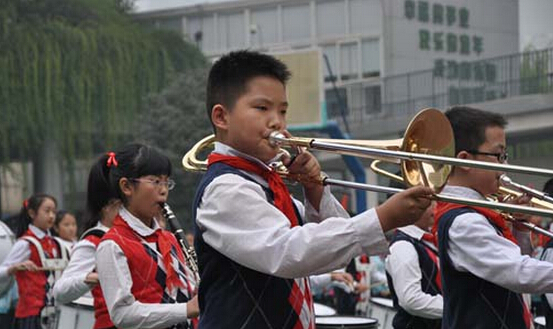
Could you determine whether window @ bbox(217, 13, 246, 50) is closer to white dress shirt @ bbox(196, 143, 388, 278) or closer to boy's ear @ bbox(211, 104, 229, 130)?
boy's ear @ bbox(211, 104, 229, 130)

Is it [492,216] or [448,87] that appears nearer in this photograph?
[492,216]

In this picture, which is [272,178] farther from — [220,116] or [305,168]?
[220,116]

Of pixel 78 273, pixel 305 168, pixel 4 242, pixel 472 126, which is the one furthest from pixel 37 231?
pixel 305 168

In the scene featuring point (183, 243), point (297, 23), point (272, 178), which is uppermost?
point (297, 23)

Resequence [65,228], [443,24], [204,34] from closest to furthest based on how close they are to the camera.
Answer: [65,228] → [443,24] → [204,34]

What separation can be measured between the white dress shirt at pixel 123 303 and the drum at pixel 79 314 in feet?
6.31

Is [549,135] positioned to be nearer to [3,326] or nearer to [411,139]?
[3,326]

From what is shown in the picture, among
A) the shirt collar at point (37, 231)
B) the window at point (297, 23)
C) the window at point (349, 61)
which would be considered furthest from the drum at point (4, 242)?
the window at point (297, 23)

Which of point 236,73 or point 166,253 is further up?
point 236,73

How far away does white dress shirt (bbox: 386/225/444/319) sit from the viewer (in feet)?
21.0

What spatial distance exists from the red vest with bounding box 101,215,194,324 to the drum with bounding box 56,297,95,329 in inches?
72.9

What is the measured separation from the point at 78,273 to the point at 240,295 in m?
2.90

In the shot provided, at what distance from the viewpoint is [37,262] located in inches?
417

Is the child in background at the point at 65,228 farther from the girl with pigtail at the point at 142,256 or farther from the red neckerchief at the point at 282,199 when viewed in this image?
the red neckerchief at the point at 282,199
